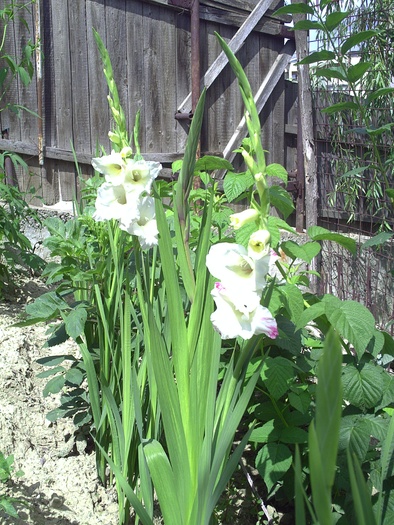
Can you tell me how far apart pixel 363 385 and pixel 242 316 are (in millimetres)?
555

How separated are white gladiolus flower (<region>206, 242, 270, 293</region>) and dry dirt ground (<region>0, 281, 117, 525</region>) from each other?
781mm

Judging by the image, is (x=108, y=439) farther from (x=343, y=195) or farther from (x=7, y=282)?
(x=343, y=195)

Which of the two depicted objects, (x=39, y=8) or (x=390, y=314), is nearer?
(x=390, y=314)

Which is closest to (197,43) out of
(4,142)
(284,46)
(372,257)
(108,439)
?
(284,46)

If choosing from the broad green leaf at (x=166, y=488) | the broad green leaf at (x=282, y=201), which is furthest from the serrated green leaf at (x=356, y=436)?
the broad green leaf at (x=282, y=201)

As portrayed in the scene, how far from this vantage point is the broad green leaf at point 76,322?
58.9 inches

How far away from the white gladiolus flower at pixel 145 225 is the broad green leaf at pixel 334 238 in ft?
1.48

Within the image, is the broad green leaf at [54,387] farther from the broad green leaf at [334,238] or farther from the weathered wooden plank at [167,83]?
the weathered wooden plank at [167,83]

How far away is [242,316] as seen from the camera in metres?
0.89

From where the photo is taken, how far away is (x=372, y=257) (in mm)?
3867

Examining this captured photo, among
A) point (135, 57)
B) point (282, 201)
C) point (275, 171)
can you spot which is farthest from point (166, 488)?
point (135, 57)

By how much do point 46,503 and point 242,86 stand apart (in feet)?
3.72

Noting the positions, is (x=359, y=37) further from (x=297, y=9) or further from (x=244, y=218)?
(x=244, y=218)

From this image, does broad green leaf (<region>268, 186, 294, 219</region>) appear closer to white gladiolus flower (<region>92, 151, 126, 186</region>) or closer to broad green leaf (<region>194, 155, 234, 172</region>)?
broad green leaf (<region>194, 155, 234, 172</region>)
